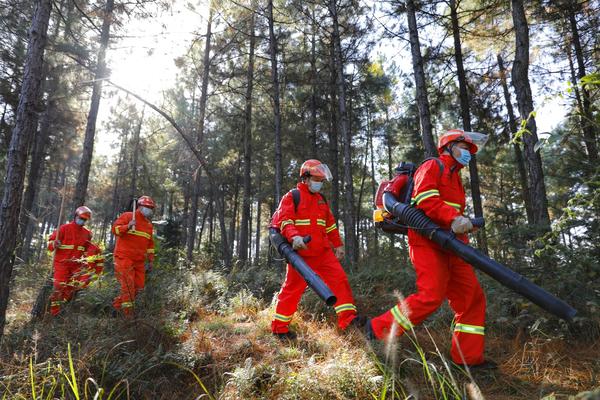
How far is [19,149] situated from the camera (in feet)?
13.8

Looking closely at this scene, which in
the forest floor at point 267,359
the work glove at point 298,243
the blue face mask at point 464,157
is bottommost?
the forest floor at point 267,359

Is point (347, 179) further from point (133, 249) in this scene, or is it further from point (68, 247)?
point (68, 247)

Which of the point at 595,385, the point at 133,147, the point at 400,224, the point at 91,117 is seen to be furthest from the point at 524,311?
the point at 133,147

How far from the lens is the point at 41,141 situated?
15.5 meters

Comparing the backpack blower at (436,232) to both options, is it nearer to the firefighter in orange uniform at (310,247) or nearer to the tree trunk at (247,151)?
the firefighter in orange uniform at (310,247)

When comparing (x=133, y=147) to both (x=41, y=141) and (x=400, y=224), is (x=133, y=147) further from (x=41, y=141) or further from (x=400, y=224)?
(x=400, y=224)

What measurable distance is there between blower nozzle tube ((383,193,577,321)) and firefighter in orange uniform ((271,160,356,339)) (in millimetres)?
1253

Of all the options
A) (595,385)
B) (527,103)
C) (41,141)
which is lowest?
(595,385)

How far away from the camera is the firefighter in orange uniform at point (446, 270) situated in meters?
3.45

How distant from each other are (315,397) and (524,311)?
3.24 metres

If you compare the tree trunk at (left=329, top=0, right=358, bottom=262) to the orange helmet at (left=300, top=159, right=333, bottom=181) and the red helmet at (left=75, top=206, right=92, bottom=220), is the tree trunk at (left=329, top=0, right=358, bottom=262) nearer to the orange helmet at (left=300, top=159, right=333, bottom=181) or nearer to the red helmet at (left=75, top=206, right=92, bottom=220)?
the orange helmet at (left=300, top=159, right=333, bottom=181)

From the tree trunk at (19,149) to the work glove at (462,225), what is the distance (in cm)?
467

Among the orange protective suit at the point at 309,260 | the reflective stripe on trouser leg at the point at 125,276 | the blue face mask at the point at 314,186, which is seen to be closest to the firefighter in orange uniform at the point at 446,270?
the orange protective suit at the point at 309,260

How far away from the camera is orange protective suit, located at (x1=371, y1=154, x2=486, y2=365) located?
11.3 feet
